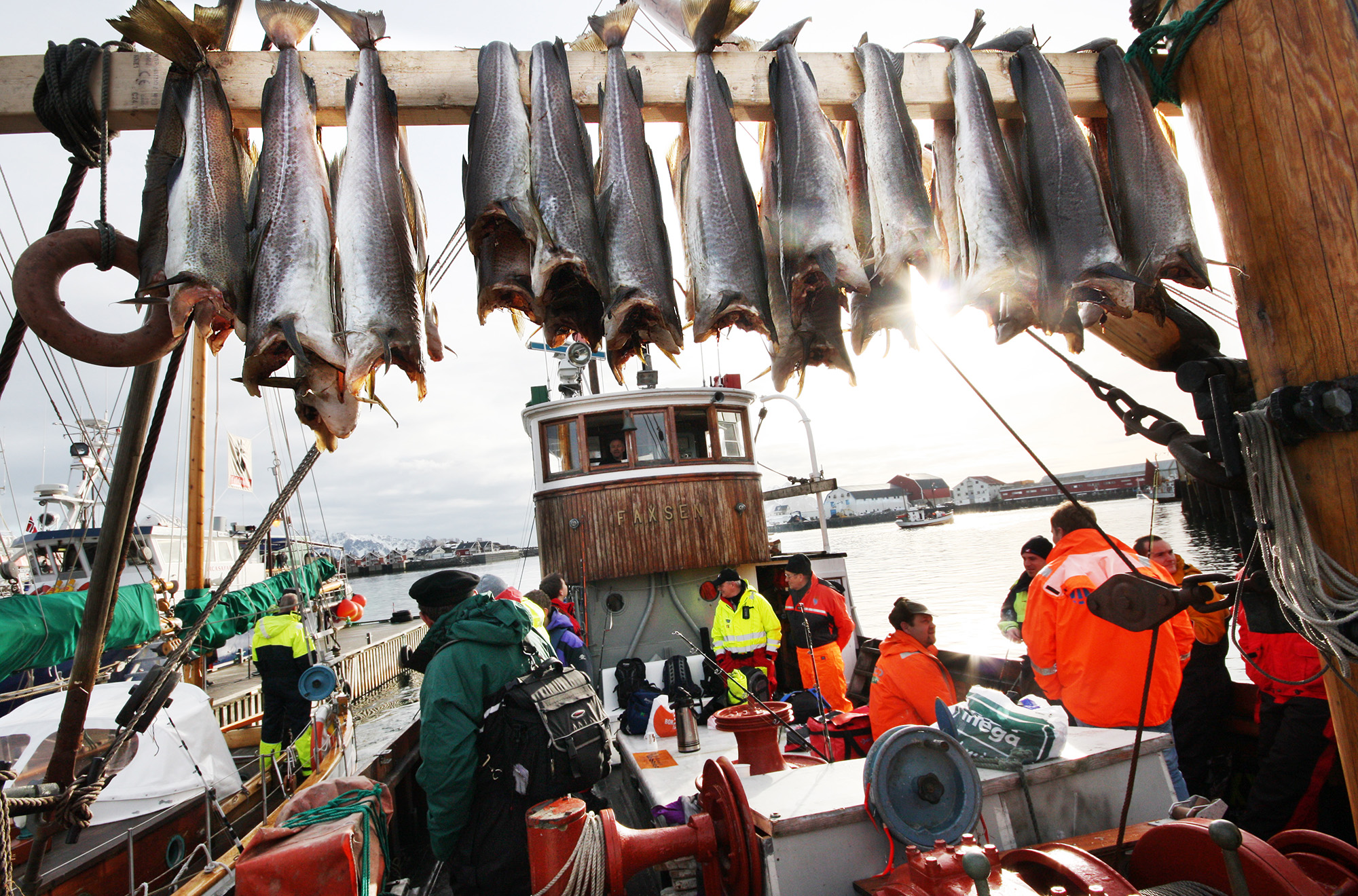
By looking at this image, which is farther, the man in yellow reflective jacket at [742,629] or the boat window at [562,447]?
the boat window at [562,447]

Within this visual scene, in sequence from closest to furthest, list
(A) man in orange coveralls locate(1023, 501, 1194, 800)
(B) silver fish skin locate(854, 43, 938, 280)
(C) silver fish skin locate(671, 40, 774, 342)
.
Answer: (C) silver fish skin locate(671, 40, 774, 342), (B) silver fish skin locate(854, 43, 938, 280), (A) man in orange coveralls locate(1023, 501, 1194, 800)

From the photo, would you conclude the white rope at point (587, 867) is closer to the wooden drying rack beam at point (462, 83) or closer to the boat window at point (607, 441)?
the wooden drying rack beam at point (462, 83)

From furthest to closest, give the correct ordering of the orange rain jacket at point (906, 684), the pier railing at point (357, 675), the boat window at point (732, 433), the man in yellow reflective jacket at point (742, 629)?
the boat window at point (732, 433), the pier railing at point (357, 675), the man in yellow reflective jacket at point (742, 629), the orange rain jacket at point (906, 684)

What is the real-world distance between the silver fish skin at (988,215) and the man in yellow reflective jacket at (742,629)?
18.3 ft

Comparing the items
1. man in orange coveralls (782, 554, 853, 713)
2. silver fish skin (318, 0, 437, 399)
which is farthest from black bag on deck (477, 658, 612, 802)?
man in orange coveralls (782, 554, 853, 713)

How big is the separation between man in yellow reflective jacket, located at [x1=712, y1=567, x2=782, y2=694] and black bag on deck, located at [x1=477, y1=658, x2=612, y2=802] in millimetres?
4137

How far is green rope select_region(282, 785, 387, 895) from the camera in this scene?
2.22 metres

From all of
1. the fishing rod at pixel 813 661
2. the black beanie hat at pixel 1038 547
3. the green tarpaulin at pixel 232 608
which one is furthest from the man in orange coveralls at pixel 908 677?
the green tarpaulin at pixel 232 608

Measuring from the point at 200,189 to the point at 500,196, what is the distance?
0.81 metres

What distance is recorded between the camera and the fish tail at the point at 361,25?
2.07 meters

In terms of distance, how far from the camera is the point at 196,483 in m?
9.02

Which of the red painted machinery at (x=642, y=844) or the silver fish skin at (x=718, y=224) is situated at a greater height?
the silver fish skin at (x=718, y=224)

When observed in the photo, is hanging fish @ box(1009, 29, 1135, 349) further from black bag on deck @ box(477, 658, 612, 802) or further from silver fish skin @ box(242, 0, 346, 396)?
black bag on deck @ box(477, 658, 612, 802)

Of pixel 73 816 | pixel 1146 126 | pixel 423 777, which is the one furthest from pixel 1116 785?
pixel 73 816
